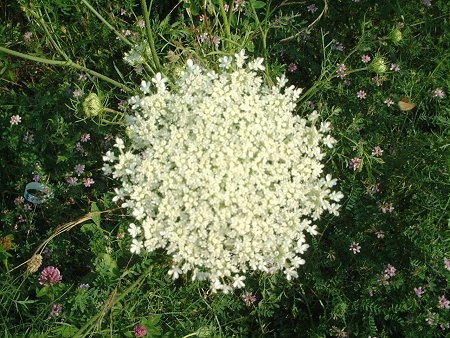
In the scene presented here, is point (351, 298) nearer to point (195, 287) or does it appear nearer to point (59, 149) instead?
point (195, 287)

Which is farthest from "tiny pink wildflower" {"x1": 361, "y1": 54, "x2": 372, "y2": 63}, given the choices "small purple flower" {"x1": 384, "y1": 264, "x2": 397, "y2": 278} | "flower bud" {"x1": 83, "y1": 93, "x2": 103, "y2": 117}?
"flower bud" {"x1": 83, "y1": 93, "x2": 103, "y2": 117}

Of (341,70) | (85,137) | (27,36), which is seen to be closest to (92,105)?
(85,137)

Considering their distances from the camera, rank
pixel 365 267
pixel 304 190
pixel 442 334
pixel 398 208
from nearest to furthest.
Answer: pixel 304 190, pixel 442 334, pixel 365 267, pixel 398 208

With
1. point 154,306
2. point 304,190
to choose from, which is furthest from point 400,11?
point 154,306

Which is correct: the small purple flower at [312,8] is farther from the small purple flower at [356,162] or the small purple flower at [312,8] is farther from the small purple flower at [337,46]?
the small purple flower at [356,162]

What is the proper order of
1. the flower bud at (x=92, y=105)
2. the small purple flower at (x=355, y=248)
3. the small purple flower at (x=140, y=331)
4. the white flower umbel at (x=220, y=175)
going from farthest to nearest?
the small purple flower at (x=355, y=248)
the small purple flower at (x=140, y=331)
the flower bud at (x=92, y=105)
the white flower umbel at (x=220, y=175)

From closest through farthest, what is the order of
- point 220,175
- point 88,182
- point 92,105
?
point 220,175 < point 92,105 < point 88,182

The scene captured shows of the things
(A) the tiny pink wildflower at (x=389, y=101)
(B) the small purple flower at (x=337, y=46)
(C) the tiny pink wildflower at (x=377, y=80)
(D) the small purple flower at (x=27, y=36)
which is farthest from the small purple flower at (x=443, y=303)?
(D) the small purple flower at (x=27, y=36)

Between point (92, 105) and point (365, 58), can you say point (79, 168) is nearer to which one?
point (92, 105)
